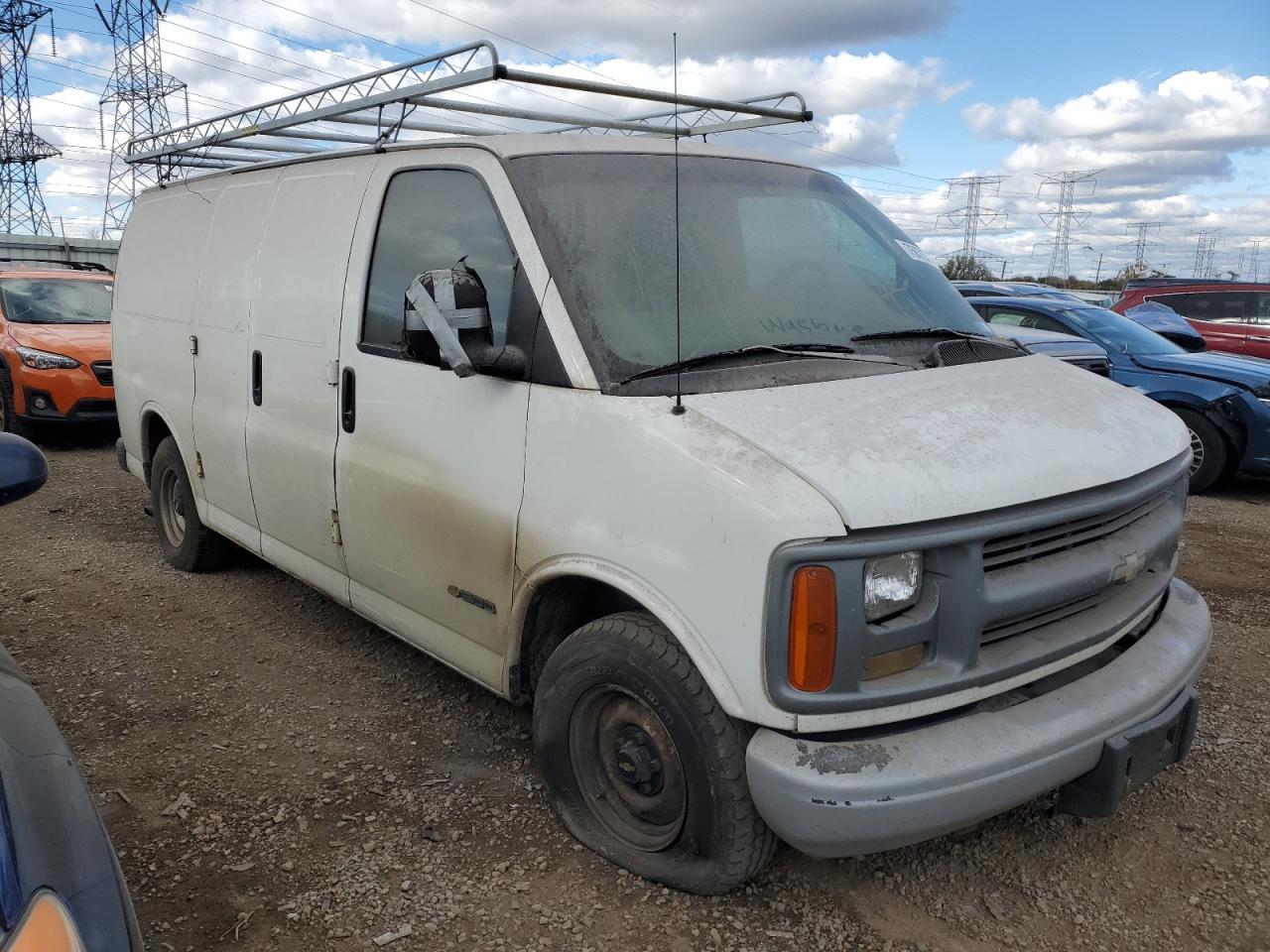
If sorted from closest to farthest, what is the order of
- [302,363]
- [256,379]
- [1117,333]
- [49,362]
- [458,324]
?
[458,324] < [302,363] < [256,379] < [1117,333] < [49,362]

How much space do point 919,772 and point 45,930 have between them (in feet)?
5.66

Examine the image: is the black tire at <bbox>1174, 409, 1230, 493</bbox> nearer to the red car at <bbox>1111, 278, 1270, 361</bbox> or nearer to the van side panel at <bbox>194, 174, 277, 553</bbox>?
the red car at <bbox>1111, 278, 1270, 361</bbox>

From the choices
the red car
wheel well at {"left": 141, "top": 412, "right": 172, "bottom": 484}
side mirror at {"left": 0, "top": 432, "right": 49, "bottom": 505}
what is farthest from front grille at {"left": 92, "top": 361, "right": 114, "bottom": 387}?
the red car

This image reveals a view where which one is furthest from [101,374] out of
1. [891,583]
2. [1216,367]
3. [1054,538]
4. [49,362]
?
[1216,367]

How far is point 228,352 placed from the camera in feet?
14.9

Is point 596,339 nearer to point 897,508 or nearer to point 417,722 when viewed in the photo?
point 897,508

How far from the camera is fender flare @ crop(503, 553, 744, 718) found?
240 cm

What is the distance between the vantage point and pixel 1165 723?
8.86ft

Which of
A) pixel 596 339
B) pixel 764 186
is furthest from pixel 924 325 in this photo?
pixel 596 339

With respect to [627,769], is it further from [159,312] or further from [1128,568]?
[159,312]

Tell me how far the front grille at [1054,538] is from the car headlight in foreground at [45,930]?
6.49 feet

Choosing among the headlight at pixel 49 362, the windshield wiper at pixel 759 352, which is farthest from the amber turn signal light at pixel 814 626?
the headlight at pixel 49 362

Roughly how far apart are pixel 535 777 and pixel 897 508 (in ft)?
5.78

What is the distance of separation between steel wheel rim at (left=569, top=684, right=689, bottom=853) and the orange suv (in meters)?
7.56
